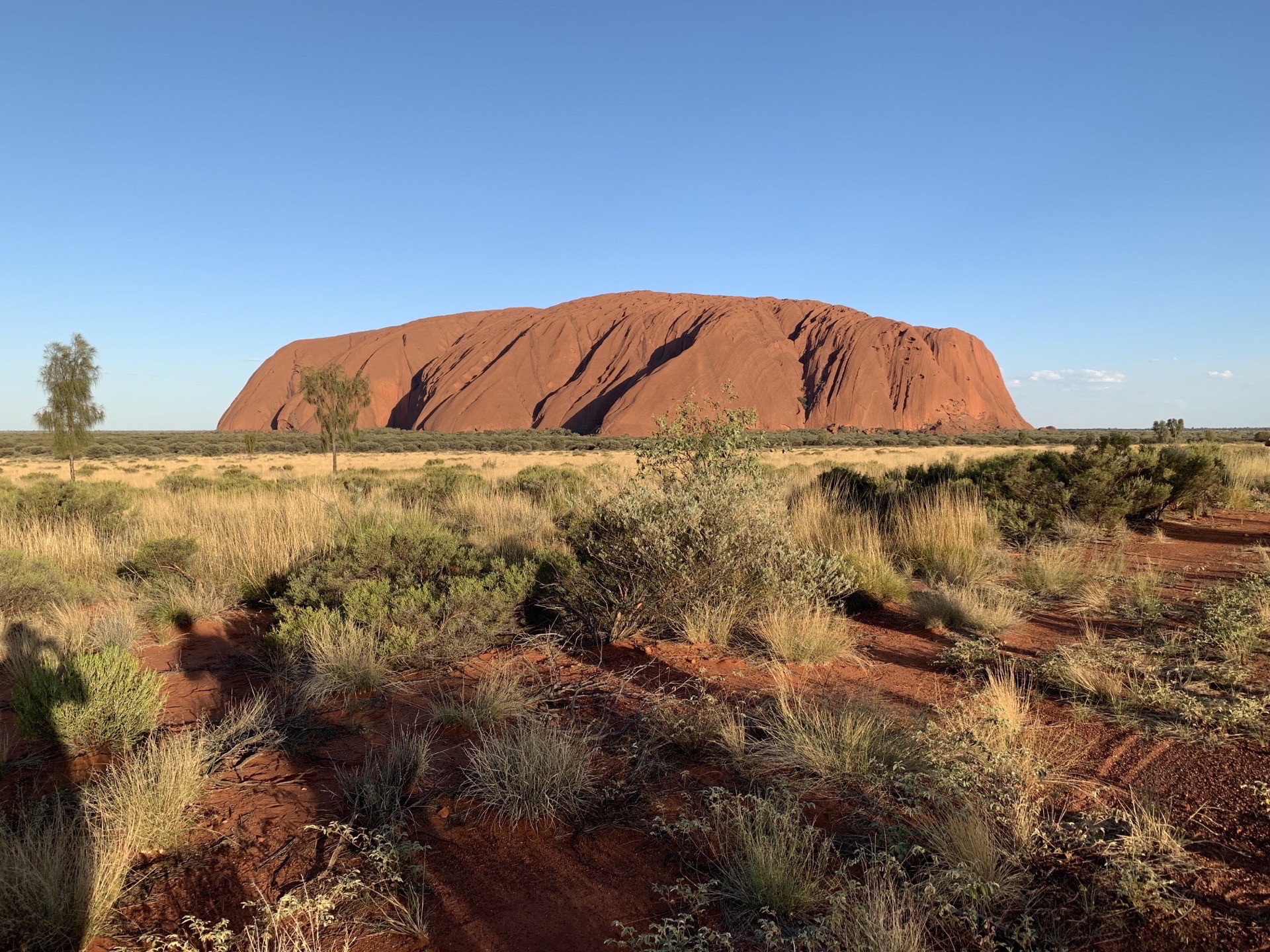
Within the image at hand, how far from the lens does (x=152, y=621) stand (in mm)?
5453

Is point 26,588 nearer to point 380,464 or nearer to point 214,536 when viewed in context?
point 214,536

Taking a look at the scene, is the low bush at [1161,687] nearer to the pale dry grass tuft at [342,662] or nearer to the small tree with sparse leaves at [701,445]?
the small tree with sparse leaves at [701,445]

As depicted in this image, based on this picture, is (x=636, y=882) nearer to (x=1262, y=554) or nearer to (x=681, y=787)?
(x=681, y=787)

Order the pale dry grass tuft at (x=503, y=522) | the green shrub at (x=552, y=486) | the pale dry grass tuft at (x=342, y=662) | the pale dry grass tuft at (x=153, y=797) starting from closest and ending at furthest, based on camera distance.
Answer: the pale dry grass tuft at (x=153, y=797) < the pale dry grass tuft at (x=342, y=662) < the pale dry grass tuft at (x=503, y=522) < the green shrub at (x=552, y=486)

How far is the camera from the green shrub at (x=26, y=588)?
18.2 feet

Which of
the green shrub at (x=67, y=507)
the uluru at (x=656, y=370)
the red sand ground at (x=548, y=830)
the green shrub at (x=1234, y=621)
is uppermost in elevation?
the uluru at (x=656, y=370)

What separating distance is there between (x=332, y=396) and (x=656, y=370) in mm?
58512

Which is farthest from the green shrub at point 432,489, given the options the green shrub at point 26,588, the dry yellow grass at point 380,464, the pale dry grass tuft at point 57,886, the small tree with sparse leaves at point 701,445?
the pale dry grass tuft at point 57,886

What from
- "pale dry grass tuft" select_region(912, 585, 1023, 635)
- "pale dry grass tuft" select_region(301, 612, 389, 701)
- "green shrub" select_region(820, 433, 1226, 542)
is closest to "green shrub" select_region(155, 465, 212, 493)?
"pale dry grass tuft" select_region(301, 612, 389, 701)

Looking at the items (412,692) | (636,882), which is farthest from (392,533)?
(636,882)

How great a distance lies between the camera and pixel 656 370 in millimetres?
78312

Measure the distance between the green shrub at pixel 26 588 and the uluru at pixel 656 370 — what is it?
211 ft

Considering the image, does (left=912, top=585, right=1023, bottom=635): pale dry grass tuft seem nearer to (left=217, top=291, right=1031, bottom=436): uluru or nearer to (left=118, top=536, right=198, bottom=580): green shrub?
(left=118, top=536, right=198, bottom=580): green shrub

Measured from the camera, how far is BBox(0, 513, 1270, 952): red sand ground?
208cm
